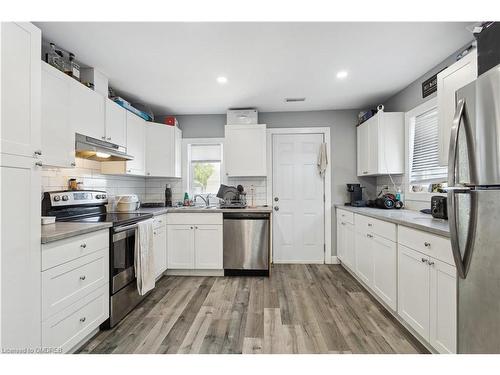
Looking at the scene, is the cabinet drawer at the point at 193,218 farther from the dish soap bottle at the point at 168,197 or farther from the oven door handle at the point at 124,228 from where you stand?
the oven door handle at the point at 124,228

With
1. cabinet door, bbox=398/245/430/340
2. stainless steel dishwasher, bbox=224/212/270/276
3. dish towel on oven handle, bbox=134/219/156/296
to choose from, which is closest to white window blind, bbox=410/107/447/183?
cabinet door, bbox=398/245/430/340

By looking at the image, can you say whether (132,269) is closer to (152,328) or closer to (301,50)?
(152,328)

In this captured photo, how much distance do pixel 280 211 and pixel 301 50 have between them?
7.66ft

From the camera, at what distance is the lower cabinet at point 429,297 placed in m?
1.39

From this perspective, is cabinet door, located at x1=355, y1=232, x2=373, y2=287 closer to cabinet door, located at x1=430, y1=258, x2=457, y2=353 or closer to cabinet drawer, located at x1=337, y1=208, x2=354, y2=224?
cabinet drawer, located at x1=337, y1=208, x2=354, y2=224

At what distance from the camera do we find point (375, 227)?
7.70 ft

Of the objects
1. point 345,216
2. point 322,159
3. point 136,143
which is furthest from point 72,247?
point 322,159

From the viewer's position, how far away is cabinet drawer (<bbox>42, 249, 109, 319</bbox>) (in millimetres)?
1388

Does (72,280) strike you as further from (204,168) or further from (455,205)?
(204,168)

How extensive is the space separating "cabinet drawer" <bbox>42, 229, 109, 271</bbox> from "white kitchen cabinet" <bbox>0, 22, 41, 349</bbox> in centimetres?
6

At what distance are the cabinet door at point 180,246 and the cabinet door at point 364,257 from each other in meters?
2.15

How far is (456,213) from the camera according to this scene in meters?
1.16

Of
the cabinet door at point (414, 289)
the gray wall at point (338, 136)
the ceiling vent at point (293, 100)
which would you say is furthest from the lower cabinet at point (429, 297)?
the ceiling vent at point (293, 100)

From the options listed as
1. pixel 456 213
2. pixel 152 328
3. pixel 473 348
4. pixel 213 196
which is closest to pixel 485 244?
pixel 456 213
